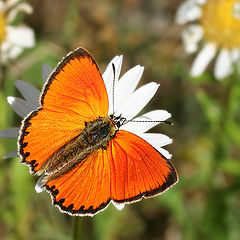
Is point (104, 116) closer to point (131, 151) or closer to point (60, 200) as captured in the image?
point (131, 151)

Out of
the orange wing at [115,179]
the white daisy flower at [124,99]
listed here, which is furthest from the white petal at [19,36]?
the orange wing at [115,179]

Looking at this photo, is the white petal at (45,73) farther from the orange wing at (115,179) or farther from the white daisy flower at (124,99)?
the orange wing at (115,179)

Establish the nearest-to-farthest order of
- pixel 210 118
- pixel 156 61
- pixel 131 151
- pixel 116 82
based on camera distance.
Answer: pixel 131 151 < pixel 116 82 < pixel 210 118 < pixel 156 61

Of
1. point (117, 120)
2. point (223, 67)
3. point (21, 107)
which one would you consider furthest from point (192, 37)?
point (21, 107)

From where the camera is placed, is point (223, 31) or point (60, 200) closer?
point (60, 200)

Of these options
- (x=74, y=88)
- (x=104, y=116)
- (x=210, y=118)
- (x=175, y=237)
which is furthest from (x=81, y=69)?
(x=175, y=237)

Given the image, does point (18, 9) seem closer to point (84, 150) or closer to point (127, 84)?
point (127, 84)
